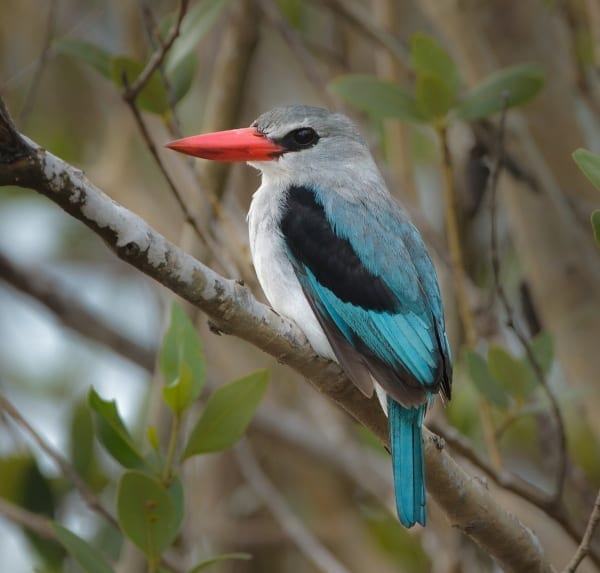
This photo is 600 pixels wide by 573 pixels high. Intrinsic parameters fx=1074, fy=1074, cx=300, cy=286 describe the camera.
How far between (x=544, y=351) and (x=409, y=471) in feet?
2.65

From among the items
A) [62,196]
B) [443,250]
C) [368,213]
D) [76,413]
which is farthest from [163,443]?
[62,196]

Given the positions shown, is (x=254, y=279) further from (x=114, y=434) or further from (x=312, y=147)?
(x=114, y=434)

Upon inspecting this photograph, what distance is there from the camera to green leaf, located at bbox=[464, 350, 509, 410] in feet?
9.23

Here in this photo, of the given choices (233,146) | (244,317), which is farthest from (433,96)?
(244,317)

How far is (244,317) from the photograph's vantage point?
2.02 metres

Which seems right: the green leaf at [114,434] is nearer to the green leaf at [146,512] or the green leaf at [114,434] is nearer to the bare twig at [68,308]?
the green leaf at [146,512]

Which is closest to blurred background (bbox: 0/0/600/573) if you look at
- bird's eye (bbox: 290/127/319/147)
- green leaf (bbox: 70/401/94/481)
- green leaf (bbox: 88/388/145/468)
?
green leaf (bbox: 70/401/94/481)

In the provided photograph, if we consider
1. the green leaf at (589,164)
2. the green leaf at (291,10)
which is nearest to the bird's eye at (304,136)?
the green leaf at (291,10)

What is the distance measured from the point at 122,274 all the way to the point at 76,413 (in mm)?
2039

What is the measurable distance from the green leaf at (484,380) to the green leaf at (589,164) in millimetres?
Answer: 830

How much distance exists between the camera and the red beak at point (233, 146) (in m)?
2.76

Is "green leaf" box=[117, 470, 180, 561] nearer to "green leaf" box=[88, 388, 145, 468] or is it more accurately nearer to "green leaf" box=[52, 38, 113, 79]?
"green leaf" box=[88, 388, 145, 468]

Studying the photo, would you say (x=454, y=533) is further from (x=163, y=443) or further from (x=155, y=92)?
(x=155, y=92)

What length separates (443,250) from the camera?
3590 mm
